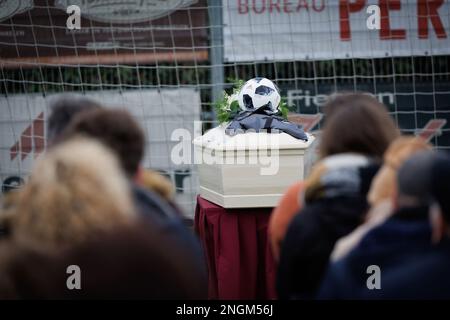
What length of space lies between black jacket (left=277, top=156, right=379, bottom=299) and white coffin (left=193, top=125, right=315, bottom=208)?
81.4 inches

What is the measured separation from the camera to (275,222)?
3445mm

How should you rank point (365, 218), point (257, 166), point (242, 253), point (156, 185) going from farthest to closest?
point (242, 253)
point (257, 166)
point (156, 185)
point (365, 218)

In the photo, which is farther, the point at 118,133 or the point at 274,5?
the point at 274,5

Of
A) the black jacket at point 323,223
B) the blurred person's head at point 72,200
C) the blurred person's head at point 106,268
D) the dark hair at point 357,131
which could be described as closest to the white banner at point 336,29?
the dark hair at point 357,131

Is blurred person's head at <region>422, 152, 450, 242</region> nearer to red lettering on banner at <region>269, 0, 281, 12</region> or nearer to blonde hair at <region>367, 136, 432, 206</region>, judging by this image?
blonde hair at <region>367, 136, 432, 206</region>

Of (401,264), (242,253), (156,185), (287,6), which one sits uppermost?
(287,6)

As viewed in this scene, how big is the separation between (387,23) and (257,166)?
9.80 feet

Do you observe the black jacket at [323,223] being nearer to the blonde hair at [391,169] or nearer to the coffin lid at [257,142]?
the blonde hair at [391,169]

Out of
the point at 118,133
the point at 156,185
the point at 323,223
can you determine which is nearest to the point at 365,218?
the point at 323,223

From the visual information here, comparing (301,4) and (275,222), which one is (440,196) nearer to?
(275,222)

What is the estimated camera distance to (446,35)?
7.77 metres

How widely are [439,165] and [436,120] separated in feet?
18.1

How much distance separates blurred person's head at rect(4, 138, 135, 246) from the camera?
7.61 feet

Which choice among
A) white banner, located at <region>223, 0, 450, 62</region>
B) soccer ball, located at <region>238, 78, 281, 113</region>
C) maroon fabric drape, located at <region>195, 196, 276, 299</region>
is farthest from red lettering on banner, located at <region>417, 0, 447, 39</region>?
maroon fabric drape, located at <region>195, 196, 276, 299</region>
